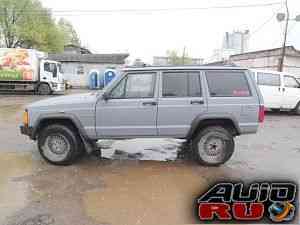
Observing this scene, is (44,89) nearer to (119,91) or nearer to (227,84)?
(119,91)

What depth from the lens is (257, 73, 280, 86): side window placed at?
40.8ft

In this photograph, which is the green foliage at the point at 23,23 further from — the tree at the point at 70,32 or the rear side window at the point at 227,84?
the rear side window at the point at 227,84

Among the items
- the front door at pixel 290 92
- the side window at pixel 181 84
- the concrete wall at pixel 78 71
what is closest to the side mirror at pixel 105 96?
the side window at pixel 181 84

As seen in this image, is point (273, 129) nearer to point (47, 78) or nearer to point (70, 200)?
point (70, 200)

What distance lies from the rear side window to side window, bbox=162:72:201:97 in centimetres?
25

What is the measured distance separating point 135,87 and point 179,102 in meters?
0.87

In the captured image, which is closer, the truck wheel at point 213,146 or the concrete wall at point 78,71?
the truck wheel at point 213,146

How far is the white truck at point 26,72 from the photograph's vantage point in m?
20.3

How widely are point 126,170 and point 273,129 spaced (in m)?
6.33

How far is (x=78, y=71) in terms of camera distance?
3169 centimetres

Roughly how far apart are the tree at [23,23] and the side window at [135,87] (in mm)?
28123

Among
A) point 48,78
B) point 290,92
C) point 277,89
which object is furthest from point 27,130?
point 48,78

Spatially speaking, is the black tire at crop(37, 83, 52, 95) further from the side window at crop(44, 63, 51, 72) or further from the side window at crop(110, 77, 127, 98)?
the side window at crop(110, 77, 127, 98)

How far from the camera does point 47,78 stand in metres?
20.9
